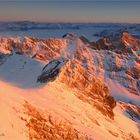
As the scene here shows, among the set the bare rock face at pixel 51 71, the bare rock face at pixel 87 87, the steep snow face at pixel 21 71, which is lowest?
the bare rock face at pixel 87 87

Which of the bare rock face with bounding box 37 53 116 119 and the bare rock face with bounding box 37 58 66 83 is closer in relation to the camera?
the bare rock face with bounding box 37 58 66 83

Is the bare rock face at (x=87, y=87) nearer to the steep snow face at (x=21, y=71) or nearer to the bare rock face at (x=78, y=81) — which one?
the bare rock face at (x=78, y=81)

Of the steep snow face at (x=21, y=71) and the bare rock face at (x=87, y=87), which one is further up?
the steep snow face at (x=21, y=71)

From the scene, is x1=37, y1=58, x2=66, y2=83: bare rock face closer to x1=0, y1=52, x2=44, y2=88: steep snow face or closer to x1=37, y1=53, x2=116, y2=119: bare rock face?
x1=37, y1=53, x2=116, y2=119: bare rock face

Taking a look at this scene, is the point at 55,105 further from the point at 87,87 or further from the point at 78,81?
the point at 87,87

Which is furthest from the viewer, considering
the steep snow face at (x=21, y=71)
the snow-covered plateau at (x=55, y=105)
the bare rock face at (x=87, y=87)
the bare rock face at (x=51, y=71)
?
the bare rock face at (x=87, y=87)

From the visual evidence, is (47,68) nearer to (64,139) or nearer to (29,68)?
(29,68)

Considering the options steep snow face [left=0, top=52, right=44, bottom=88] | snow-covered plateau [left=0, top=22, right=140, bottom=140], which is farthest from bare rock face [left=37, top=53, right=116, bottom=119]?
steep snow face [left=0, top=52, right=44, bottom=88]

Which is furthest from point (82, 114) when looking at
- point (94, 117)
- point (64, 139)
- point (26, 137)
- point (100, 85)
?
point (100, 85)

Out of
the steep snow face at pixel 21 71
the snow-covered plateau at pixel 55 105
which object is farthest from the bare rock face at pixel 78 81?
the steep snow face at pixel 21 71

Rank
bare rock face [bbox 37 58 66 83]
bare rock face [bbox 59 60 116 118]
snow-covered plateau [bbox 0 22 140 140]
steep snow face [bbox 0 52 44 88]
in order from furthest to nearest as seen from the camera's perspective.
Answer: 1. bare rock face [bbox 59 60 116 118]
2. bare rock face [bbox 37 58 66 83]
3. steep snow face [bbox 0 52 44 88]
4. snow-covered plateau [bbox 0 22 140 140]

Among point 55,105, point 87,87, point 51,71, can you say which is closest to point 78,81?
point 87,87
